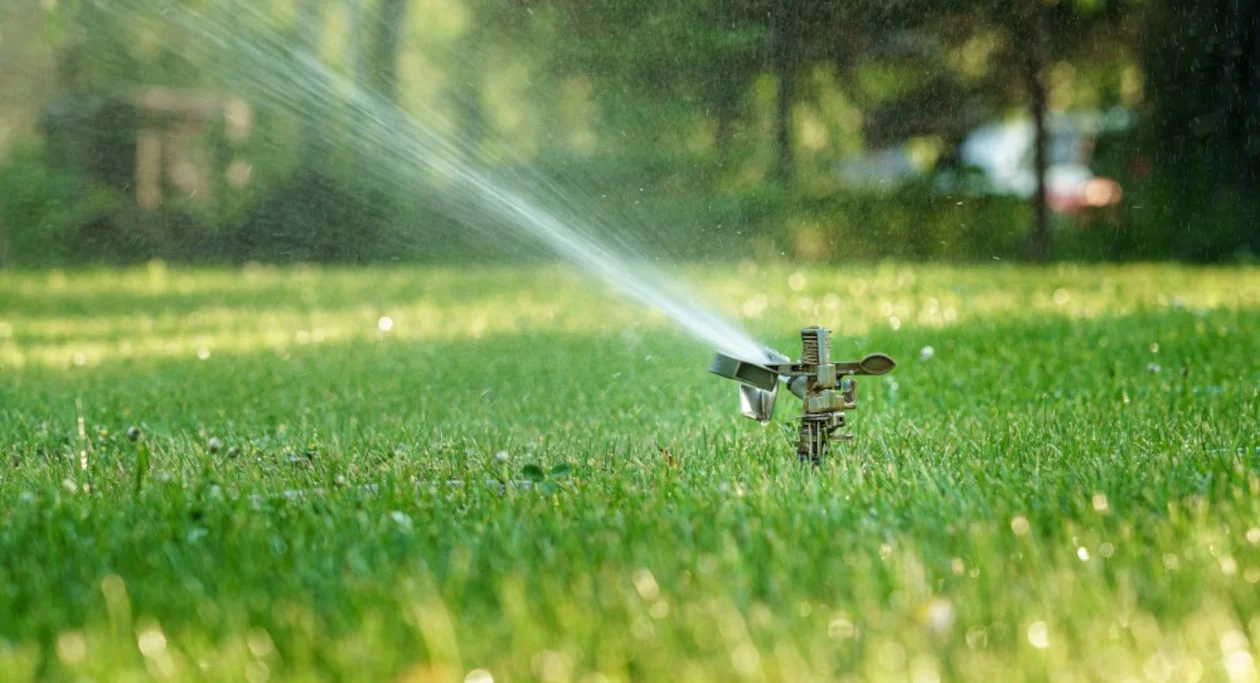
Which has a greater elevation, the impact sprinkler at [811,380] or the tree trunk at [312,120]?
the tree trunk at [312,120]

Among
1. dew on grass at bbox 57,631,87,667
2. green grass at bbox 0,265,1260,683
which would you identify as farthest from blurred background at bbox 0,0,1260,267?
dew on grass at bbox 57,631,87,667

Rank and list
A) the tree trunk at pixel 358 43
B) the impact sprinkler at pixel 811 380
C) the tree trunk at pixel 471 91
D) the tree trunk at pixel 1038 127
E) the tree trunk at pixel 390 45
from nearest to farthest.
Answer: the impact sprinkler at pixel 811 380
the tree trunk at pixel 1038 127
the tree trunk at pixel 358 43
the tree trunk at pixel 390 45
the tree trunk at pixel 471 91

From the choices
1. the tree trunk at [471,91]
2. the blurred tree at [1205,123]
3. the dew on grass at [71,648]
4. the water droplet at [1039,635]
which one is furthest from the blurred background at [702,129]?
the water droplet at [1039,635]

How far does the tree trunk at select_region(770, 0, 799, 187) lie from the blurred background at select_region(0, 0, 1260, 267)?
0.03 m

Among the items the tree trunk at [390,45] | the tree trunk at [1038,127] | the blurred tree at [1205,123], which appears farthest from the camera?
the tree trunk at [390,45]

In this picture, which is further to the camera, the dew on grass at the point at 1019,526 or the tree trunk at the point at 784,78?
the tree trunk at the point at 784,78

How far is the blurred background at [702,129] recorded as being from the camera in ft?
42.3

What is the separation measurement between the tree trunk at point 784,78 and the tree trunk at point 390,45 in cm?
393

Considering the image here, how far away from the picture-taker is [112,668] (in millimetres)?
1987

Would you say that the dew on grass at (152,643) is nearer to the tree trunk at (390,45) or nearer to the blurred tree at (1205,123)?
the blurred tree at (1205,123)

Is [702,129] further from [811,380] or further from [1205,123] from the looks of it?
[811,380]

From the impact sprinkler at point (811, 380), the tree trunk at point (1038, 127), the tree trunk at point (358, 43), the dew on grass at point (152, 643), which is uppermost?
the tree trunk at point (358, 43)

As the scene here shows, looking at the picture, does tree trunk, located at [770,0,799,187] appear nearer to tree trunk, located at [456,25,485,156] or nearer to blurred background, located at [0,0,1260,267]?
blurred background, located at [0,0,1260,267]

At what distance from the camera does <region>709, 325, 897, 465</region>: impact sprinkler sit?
10.1 ft
